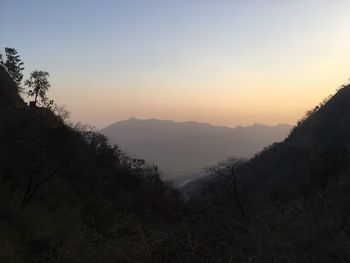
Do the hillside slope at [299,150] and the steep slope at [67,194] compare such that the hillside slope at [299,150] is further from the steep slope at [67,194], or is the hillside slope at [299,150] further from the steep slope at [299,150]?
the steep slope at [67,194]

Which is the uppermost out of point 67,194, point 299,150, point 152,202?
point 299,150

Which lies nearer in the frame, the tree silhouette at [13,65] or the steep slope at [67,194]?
the steep slope at [67,194]

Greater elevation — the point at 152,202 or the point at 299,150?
the point at 299,150

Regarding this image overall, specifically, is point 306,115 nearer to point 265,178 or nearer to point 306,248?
point 265,178

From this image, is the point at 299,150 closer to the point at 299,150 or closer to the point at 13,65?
the point at 299,150

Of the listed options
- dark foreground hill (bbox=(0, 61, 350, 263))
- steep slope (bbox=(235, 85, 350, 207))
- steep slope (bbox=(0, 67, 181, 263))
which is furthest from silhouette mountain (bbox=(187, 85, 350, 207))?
steep slope (bbox=(0, 67, 181, 263))

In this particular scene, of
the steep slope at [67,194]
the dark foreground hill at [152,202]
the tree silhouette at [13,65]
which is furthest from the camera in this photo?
the tree silhouette at [13,65]

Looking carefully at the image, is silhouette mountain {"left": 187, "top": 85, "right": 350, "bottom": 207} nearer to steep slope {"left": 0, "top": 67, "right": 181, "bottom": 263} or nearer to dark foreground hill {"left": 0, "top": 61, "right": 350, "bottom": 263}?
dark foreground hill {"left": 0, "top": 61, "right": 350, "bottom": 263}

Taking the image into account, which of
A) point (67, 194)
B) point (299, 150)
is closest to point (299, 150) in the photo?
point (299, 150)

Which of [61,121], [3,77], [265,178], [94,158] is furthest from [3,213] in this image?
[265,178]

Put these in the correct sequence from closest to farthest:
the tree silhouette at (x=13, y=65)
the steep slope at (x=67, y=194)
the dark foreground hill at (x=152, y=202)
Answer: the dark foreground hill at (x=152, y=202) → the steep slope at (x=67, y=194) → the tree silhouette at (x=13, y=65)

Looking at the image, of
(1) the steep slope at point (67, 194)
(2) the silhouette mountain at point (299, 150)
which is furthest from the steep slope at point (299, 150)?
(1) the steep slope at point (67, 194)

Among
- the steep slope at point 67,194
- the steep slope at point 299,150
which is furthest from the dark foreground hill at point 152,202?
the steep slope at point 299,150

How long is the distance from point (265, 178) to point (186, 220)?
203 feet
